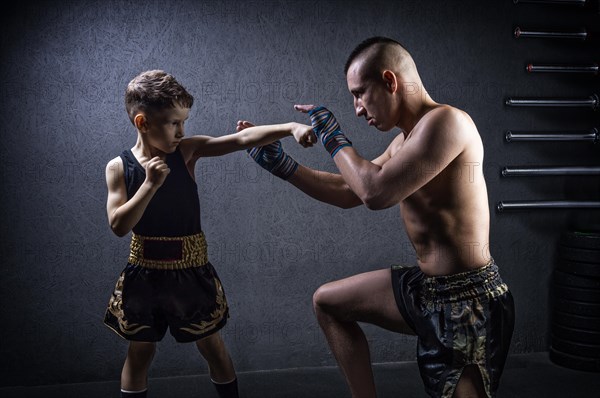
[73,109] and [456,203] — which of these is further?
[73,109]

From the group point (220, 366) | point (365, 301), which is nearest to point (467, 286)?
point (365, 301)

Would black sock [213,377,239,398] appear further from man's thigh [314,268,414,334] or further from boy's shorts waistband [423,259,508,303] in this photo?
boy's shorts waistband [423,259,508,303]

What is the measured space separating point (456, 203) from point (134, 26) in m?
1.90

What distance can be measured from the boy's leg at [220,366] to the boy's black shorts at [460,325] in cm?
72

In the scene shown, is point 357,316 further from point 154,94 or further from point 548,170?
point 548,170

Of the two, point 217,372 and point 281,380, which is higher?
point 217,372

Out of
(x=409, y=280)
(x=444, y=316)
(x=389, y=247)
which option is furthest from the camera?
(x=389, y=247)

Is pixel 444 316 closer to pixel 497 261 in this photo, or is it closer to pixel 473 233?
pixel 473 233

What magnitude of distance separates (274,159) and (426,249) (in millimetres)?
764

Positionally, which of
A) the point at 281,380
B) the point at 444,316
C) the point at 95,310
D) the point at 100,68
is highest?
the point at 100,68

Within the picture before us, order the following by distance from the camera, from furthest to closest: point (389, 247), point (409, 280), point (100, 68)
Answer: point (389, 247) → point (100, 68) → point (409, 280)

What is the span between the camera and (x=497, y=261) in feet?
11.9

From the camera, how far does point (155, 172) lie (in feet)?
7.23

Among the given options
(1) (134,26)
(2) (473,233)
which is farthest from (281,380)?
(1) (134,26)
